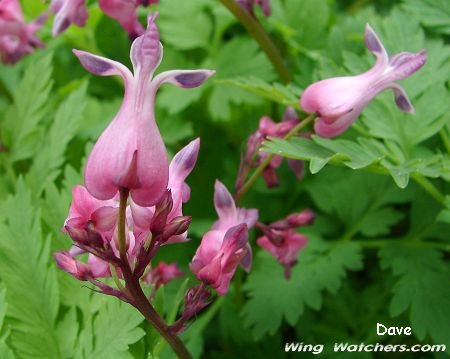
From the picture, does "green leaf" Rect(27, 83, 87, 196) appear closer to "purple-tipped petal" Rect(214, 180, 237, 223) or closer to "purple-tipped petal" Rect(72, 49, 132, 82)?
"purple-tipped petal" Rect(214, 180, 237, 223)

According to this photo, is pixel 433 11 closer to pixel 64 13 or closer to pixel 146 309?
pixel 64 13

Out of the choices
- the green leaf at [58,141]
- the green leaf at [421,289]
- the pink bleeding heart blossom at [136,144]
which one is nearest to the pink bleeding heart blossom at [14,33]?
the green leaf at [58,141]

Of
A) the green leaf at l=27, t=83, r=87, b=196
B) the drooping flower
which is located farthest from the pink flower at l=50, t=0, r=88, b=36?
the green leaf at l=27, t=83, r=87, b=196

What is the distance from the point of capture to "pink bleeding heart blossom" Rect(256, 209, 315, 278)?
1.35 meters

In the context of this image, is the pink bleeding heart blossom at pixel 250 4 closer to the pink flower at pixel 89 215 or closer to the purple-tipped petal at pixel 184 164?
the purple-tipped petal at pixel 184 164

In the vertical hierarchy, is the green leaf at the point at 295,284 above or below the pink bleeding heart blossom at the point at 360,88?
below

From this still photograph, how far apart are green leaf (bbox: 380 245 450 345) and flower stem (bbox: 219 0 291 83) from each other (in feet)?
1.80

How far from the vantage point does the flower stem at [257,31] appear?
60.2 inches

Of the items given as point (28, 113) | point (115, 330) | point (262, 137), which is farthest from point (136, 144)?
point (28, 113)

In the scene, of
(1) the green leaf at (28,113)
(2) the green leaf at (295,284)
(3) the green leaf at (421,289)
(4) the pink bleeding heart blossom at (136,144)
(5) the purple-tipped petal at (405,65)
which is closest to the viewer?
(4) the pink bleeding heart blossom at (136,144)

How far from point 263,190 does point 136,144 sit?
35.7 inches

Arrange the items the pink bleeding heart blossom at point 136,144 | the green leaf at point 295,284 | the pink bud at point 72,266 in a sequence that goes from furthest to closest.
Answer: the green leaf at point 295,284
the pink bud at point 72,266
the pink bleeding heart blossom at point 136,144

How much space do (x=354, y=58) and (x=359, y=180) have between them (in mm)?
360

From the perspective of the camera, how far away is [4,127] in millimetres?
1721
